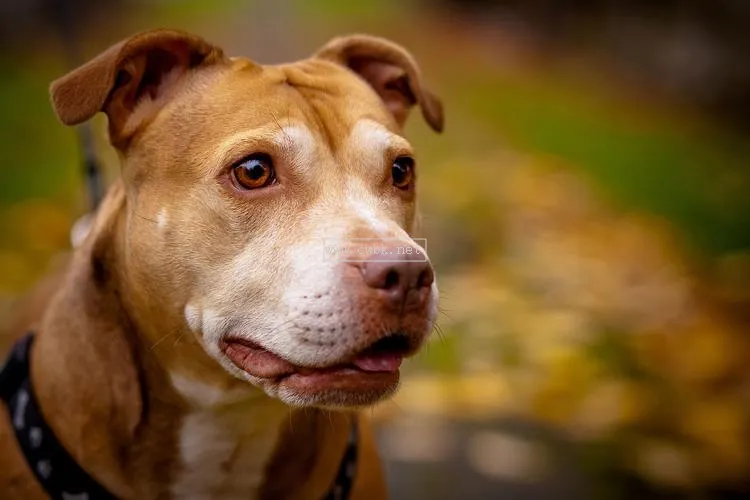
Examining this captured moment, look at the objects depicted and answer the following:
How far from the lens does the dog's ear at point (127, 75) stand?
2.54 meters

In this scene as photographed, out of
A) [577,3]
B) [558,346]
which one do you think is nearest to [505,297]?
[558,346]

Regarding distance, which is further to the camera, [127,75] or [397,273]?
[127,75]

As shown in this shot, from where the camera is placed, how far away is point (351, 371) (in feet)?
7.85

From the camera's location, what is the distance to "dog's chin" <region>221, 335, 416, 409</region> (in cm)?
238

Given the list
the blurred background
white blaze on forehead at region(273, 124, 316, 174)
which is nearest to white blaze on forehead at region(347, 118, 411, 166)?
white blaze on forehead at region(273, 124, 316, 174)

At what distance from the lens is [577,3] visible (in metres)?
9.27

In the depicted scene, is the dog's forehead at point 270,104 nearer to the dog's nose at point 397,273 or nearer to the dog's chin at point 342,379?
the dog's nose at point 397,273

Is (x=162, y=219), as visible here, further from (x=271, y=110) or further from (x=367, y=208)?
(x=367, y=208)

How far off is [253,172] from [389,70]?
0.96m

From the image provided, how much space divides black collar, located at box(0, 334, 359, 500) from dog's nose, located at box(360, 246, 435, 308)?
0.84 metres

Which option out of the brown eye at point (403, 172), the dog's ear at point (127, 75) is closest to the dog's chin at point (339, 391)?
the brown eye at point (403, 172)

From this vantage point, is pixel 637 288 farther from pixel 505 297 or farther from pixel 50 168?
pixel 50 168

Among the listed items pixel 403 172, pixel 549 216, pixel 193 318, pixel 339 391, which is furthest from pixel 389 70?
pixel 549 216

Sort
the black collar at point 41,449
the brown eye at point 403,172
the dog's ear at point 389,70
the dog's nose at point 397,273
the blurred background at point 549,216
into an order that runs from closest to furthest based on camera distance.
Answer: the dog's nose at point 397,273
the black collar at point 41,449
the brown eye at point 403,172
the dog's ear at point 389,70
the blurred background at point 549,216
